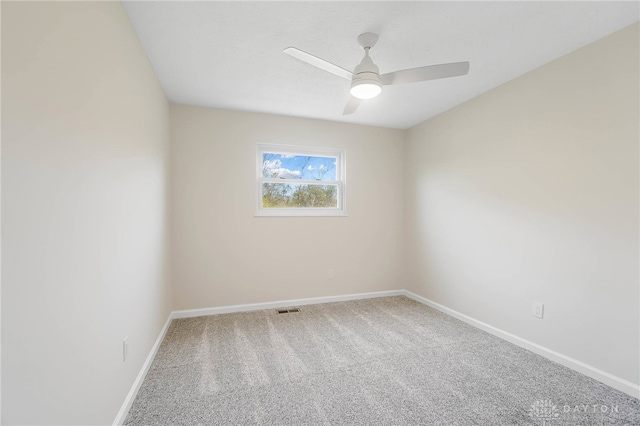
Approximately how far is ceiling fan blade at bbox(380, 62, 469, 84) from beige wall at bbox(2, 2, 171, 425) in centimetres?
166

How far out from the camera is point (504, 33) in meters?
1.93

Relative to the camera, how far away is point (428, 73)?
6.19ft

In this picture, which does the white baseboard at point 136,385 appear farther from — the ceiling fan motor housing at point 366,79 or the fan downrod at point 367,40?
the fan downrod at point 367,40

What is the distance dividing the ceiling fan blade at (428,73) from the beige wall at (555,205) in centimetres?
107

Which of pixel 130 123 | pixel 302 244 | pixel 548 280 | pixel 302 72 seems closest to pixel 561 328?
pixel 548 280

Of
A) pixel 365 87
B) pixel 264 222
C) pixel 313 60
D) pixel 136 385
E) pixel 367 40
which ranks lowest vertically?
pixel 136 385

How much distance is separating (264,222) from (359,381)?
82.9 inches

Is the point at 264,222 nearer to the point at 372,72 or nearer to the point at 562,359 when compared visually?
the point at 372,72

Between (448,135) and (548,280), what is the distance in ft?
6.03

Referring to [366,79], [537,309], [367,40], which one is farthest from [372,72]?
[537,309]

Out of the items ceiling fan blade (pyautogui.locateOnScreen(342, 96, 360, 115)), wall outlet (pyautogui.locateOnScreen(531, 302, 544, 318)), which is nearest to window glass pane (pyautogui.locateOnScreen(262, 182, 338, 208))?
ceiling fan blade (pyautogui.locateOnScreen(342, 96, 360, 115))

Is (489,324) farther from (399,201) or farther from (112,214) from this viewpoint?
(112,214)

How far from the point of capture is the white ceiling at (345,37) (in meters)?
1.70

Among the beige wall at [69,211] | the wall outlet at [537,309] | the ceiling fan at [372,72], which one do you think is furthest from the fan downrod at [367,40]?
the wall outlet at [537,309]
